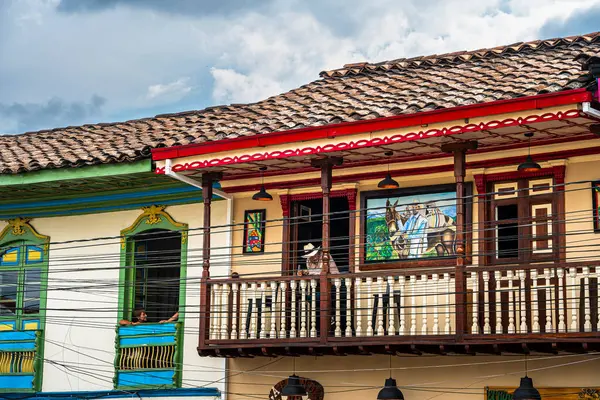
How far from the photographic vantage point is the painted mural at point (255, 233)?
686 inches

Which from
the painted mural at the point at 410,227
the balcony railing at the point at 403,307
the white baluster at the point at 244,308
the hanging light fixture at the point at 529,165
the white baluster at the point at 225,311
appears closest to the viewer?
the balcony railing at the point at 403,307

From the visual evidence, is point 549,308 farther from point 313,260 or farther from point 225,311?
point 225,311

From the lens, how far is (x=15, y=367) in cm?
1884

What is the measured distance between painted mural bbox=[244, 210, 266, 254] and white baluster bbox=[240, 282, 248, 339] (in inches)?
45.0

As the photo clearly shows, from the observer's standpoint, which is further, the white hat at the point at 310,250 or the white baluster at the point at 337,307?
the white hat at the point at 310,250

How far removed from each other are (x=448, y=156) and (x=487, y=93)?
4.70 ft

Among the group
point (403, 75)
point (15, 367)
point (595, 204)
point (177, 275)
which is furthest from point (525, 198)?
point (15, 367)

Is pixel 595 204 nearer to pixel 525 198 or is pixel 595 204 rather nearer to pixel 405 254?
pixel 525 198

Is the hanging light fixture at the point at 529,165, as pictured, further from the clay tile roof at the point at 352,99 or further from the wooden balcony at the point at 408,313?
the wooden balcony at the point at 408,313

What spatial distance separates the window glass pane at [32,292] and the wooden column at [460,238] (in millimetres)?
7293

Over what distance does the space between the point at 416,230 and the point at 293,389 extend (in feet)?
8.65

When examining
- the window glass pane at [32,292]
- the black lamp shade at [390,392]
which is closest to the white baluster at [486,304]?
the black lamp shade at [390,392]

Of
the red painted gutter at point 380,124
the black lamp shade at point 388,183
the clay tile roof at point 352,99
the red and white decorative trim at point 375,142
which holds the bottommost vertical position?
the black lamp shade at point 388,183

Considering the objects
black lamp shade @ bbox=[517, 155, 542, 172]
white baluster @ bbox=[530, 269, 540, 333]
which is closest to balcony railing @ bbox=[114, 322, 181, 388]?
white baluster @ bbox=[530, 269, 540, 333]
